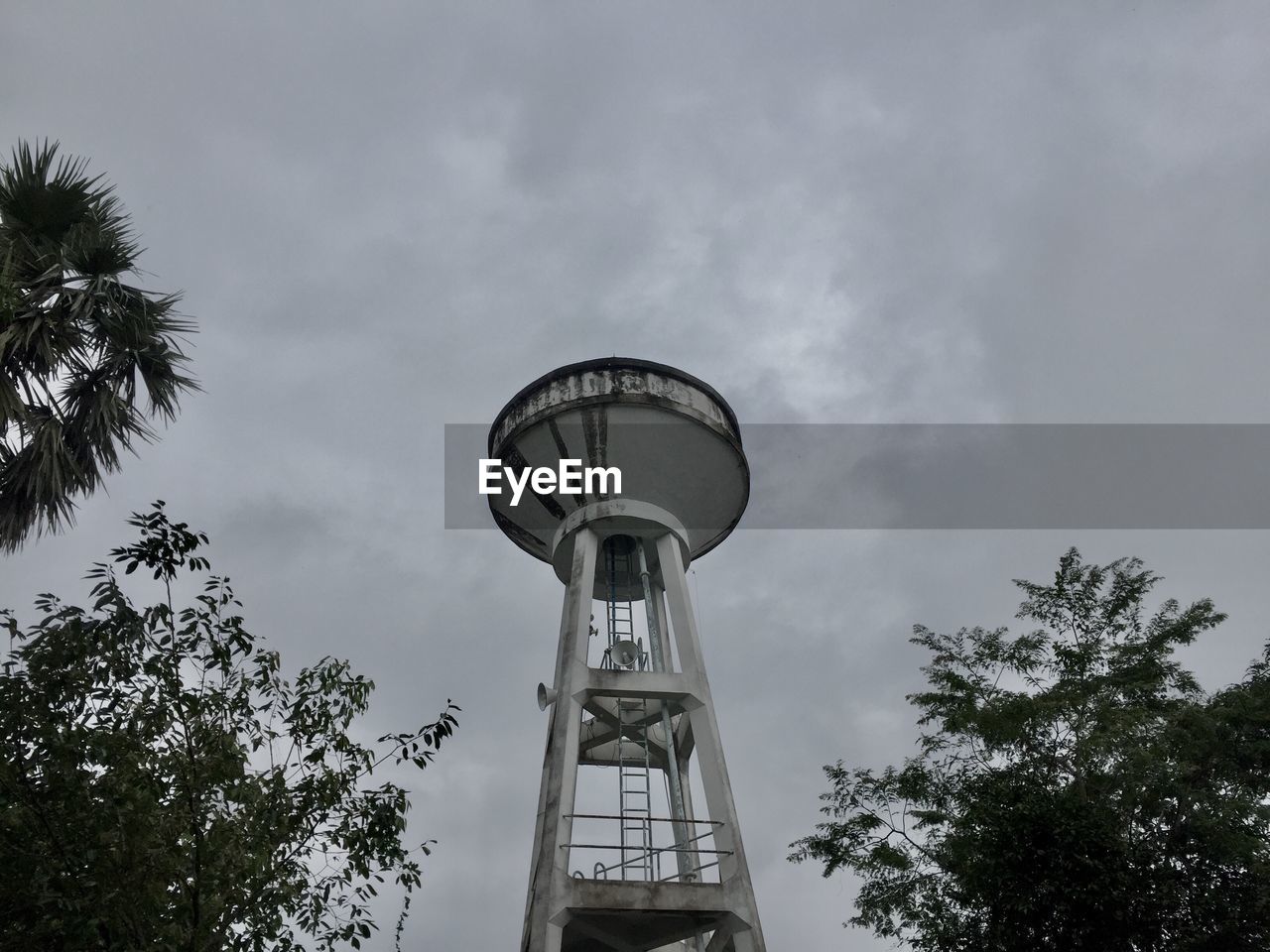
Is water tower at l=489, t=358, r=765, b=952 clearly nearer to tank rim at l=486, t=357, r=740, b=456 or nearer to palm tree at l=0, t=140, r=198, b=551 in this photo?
tank rim at l=486, t=357, r=740, b=456

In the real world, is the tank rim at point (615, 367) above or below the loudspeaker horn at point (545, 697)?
above

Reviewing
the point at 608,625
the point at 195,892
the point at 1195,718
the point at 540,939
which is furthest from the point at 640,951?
the point at 1195,718

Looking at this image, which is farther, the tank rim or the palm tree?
the tank rim

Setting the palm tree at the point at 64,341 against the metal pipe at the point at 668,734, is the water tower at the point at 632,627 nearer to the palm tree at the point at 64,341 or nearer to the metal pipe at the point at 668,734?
the metal pipe at the point at 668,734

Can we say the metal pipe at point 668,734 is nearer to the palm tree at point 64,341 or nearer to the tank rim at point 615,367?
the tank rim at point 615,367

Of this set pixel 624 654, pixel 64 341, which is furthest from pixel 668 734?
pixel 64 341

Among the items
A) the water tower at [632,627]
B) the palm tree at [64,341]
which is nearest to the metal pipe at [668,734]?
the water tower at [632,627]

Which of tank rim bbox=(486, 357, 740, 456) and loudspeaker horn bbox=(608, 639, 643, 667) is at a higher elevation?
tank rim bbox=(486, 357, 740, 456)

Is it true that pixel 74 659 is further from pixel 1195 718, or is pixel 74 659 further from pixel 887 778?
pixel 1195 718

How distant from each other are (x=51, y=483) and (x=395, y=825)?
5295 mm

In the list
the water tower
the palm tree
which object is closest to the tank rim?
the water tower

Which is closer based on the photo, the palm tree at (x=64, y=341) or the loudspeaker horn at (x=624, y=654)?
the palm tree at (x=64, y=341)

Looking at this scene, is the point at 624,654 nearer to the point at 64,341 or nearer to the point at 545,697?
the point at 545,697

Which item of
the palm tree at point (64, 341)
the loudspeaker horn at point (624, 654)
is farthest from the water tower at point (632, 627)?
the palm tree at point (64, 341)
